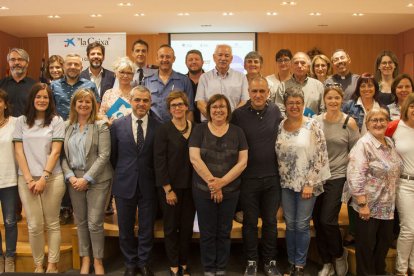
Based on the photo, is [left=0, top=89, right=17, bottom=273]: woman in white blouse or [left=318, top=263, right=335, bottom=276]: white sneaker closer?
[left=0, top=89, right=17, bottom=273]: woman in white blouse

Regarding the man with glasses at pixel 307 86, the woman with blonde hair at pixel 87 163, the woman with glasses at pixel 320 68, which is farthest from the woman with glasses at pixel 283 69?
the woman with blonde hair at pixel 87 163

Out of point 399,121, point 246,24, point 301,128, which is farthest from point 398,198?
point 246,24

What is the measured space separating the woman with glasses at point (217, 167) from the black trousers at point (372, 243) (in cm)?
101

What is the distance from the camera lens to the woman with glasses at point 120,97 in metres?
3.80

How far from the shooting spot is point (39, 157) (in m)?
3.38

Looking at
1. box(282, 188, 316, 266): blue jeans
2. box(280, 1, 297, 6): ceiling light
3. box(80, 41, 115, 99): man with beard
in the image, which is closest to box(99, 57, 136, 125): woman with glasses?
box(80, 41, 115, 99): man with beard

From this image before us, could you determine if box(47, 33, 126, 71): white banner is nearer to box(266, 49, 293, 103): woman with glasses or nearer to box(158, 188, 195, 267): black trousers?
box(266, 49, 293, 103): woman with glasses

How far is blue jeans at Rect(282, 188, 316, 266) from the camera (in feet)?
11.1

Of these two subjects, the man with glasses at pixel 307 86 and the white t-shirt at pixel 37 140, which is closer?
the white t-shirt at pixel 37 140

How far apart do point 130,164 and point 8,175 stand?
38.9 inches

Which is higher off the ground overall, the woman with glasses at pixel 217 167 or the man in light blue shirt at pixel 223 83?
the man in light blue shirt at pixel 223 83

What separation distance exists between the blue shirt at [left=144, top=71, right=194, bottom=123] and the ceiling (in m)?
4.11

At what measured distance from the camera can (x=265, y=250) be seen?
3.57 metres

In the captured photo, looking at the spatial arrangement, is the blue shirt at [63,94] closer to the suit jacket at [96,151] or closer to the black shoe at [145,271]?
the suit jacket at [96,151]
